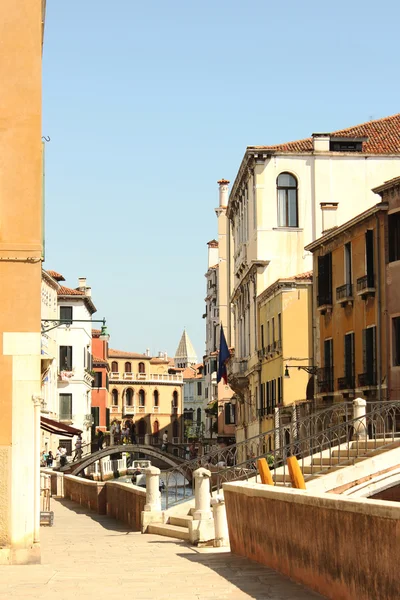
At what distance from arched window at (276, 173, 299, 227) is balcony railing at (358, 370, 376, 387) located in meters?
19.5

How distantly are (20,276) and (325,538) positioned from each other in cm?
629

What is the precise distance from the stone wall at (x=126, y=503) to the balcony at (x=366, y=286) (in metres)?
8.60

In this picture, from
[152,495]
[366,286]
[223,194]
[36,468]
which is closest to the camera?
[36,468]

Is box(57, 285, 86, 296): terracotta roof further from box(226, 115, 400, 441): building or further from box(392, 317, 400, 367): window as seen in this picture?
box(392, 317, 400, 367): window

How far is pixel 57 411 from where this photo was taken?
3551 inches

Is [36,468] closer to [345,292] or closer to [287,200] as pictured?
[345,292]

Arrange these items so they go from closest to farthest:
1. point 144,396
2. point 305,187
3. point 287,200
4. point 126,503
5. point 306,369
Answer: point 126,503 < point 306,369 < point 305,187 < point 287,200 < point 144,396

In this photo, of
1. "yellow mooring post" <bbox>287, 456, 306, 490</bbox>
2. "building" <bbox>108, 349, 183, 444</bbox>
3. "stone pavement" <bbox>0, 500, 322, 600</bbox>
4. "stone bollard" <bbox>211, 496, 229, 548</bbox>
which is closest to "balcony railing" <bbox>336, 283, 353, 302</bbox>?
"stone pavement" <bbox>0, 500, 322, 600</bbox>

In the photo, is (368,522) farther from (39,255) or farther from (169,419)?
(169,419)

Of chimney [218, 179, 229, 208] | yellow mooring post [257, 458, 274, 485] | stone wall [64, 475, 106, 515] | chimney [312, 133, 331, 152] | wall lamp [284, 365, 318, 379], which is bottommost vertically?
stone wall [64, 475, 106, 515]

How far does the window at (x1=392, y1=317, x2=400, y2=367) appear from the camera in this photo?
3172 cm

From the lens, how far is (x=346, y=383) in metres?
36.3

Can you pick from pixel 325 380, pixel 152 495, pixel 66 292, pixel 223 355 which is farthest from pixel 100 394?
pixel 152 495

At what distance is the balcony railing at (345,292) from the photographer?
3575 cm
